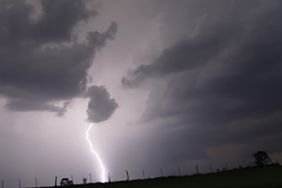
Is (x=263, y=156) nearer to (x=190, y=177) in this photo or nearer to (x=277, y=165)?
(x=277, y=165)

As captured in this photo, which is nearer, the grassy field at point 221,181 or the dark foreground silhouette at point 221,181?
the dark foreground silhouette at point 221,181

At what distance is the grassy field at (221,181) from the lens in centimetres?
7712

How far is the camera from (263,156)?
111 metres

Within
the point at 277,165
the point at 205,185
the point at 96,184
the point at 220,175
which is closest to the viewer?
the point at 205,185

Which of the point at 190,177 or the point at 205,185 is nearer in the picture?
the point at 205,185

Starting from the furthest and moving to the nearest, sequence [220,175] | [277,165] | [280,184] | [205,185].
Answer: [277,165] → [220,175] → [205,185] → [280,184]

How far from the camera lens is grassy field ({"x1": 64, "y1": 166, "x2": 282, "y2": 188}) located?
3036 inches

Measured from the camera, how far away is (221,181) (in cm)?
8412

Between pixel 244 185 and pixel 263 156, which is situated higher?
pixel 263 156

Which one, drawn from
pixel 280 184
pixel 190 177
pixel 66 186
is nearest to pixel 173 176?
pixel 190 177

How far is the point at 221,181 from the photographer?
84125mm

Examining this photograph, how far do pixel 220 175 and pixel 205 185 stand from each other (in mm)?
16552

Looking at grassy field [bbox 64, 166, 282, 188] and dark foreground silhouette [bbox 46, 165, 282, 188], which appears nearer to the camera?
dark foreground silhouette [bbox 46, 165, 282, 188]

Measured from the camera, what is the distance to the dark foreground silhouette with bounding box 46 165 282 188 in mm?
76794
